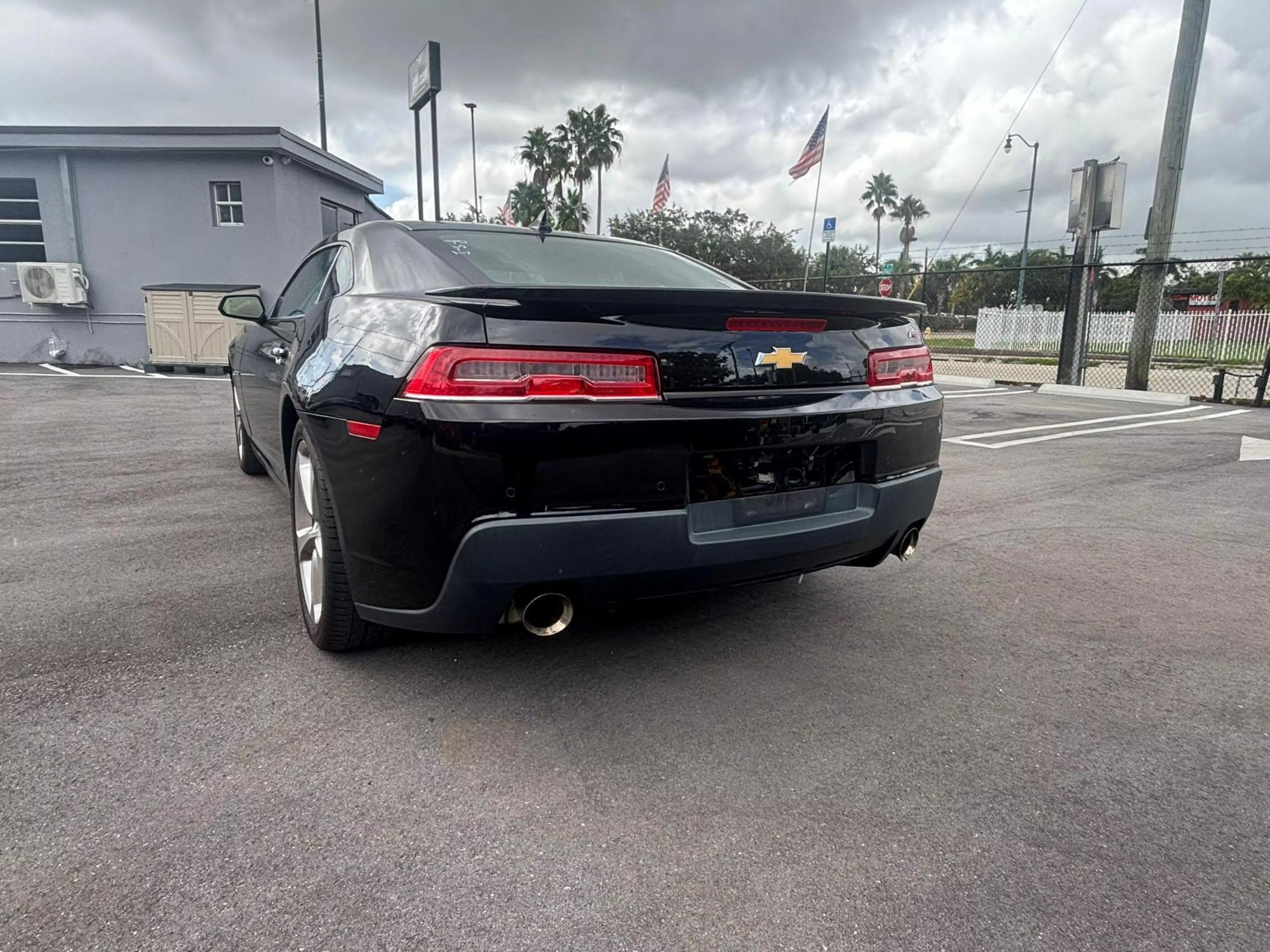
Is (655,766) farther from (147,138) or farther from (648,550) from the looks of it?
(147,138)

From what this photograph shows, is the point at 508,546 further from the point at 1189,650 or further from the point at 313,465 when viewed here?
the point at 1189,650

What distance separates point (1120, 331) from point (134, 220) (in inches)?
936

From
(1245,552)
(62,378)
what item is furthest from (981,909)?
(62,378)

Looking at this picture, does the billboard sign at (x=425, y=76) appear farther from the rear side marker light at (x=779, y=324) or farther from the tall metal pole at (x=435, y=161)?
the rear side marker light at (x=779, y=324)

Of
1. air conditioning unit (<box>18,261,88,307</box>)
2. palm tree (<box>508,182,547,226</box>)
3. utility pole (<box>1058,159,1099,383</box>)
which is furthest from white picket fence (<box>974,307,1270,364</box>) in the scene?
palm tree (<box>508,182,547,226</box>)

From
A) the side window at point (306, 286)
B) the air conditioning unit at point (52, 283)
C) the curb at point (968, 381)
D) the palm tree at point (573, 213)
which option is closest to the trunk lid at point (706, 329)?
the side window at point (306, 286)

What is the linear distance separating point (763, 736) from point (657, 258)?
7.26ft

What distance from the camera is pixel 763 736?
222cm

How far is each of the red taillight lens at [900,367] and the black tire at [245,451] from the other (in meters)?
4.12

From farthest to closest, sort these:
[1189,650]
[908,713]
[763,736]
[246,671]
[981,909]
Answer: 1. [1189,650]
2. [246,671]
3. [908,713]
4. [763,736]
5. [981,909]

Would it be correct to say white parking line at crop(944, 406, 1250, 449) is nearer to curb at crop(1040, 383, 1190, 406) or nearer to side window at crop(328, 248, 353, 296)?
curb at crop(1040, 383, 1190, 406)

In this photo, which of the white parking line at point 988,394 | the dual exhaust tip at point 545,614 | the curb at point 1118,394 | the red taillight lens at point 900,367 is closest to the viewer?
the dual exhaust tip at point 545,614

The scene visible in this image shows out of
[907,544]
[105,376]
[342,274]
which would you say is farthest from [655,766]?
[105,376]

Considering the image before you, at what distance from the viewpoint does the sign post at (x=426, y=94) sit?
53.3 ft
